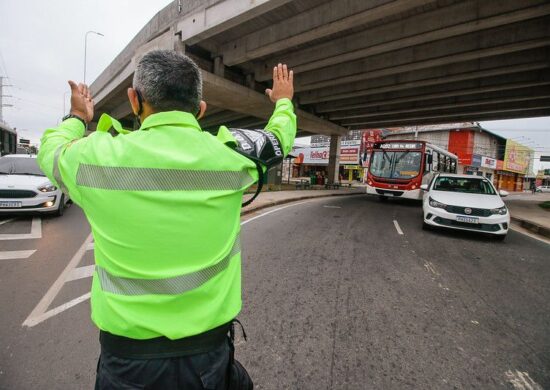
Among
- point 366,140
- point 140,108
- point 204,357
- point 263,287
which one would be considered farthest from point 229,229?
point 366,140

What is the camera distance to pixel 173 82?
1.15 metres

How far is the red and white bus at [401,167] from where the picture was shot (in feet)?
48.4

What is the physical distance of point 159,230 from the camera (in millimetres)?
1006

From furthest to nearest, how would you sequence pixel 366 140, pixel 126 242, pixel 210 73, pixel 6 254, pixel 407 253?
pixel 366 140 → pixel 210 73 → pixel 407 253 → pixel 6 254 → pixel 126 242

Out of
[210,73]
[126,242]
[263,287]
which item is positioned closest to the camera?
[126,242]

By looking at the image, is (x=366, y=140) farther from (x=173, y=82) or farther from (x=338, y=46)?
(x=173, y=82)

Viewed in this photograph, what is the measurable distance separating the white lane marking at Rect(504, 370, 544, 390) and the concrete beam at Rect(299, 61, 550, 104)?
13959 mm

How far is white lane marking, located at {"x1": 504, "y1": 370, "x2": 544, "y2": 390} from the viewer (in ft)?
Answer: 7.23

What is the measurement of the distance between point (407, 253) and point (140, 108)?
18.5 ft

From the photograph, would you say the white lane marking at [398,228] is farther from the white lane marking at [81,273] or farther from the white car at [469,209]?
the white lane marking at [81,273]

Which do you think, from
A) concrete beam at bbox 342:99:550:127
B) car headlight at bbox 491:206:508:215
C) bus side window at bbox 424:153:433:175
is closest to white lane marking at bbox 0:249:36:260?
car headlight at bbox 491:206:508:215

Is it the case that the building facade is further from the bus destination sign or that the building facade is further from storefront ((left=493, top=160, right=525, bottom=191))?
the bus destination sign

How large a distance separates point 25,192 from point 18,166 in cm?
169

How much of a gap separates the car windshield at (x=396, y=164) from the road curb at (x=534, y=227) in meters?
4.89
